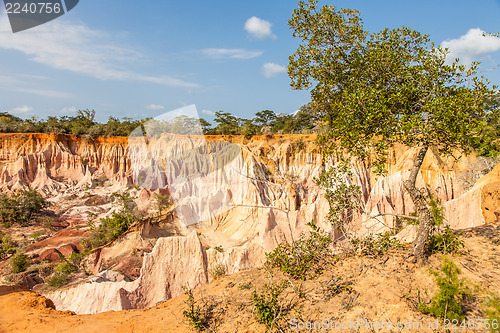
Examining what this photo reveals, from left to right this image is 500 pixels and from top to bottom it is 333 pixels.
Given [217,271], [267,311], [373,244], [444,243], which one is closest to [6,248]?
[217,271]

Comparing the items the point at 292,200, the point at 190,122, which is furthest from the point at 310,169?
the point at 190,122

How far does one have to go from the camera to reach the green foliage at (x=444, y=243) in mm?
4395

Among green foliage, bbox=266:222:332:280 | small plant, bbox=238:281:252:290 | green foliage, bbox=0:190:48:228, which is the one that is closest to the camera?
green foliage, bbox=266:222:332:280

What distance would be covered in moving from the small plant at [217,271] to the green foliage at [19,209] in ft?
63.3

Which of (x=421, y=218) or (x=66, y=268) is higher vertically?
(x=421, y=218)

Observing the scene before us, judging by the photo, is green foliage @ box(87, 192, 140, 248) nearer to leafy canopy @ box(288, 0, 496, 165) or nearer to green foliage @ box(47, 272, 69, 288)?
green foliage @ box(47, 272, 69, 288)

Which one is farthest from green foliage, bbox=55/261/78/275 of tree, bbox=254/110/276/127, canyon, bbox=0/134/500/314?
tree, bbox=254/110/276/127

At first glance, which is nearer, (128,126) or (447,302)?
(447,302)

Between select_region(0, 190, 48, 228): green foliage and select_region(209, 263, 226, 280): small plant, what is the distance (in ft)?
63.3

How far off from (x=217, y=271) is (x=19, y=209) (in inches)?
800

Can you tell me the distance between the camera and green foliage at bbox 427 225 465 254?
4395 mm

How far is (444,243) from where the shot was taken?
4301 mm

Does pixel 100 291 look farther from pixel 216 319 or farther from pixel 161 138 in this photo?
pixel 161 138

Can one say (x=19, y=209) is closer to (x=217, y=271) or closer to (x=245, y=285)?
(x=217, y=271)
